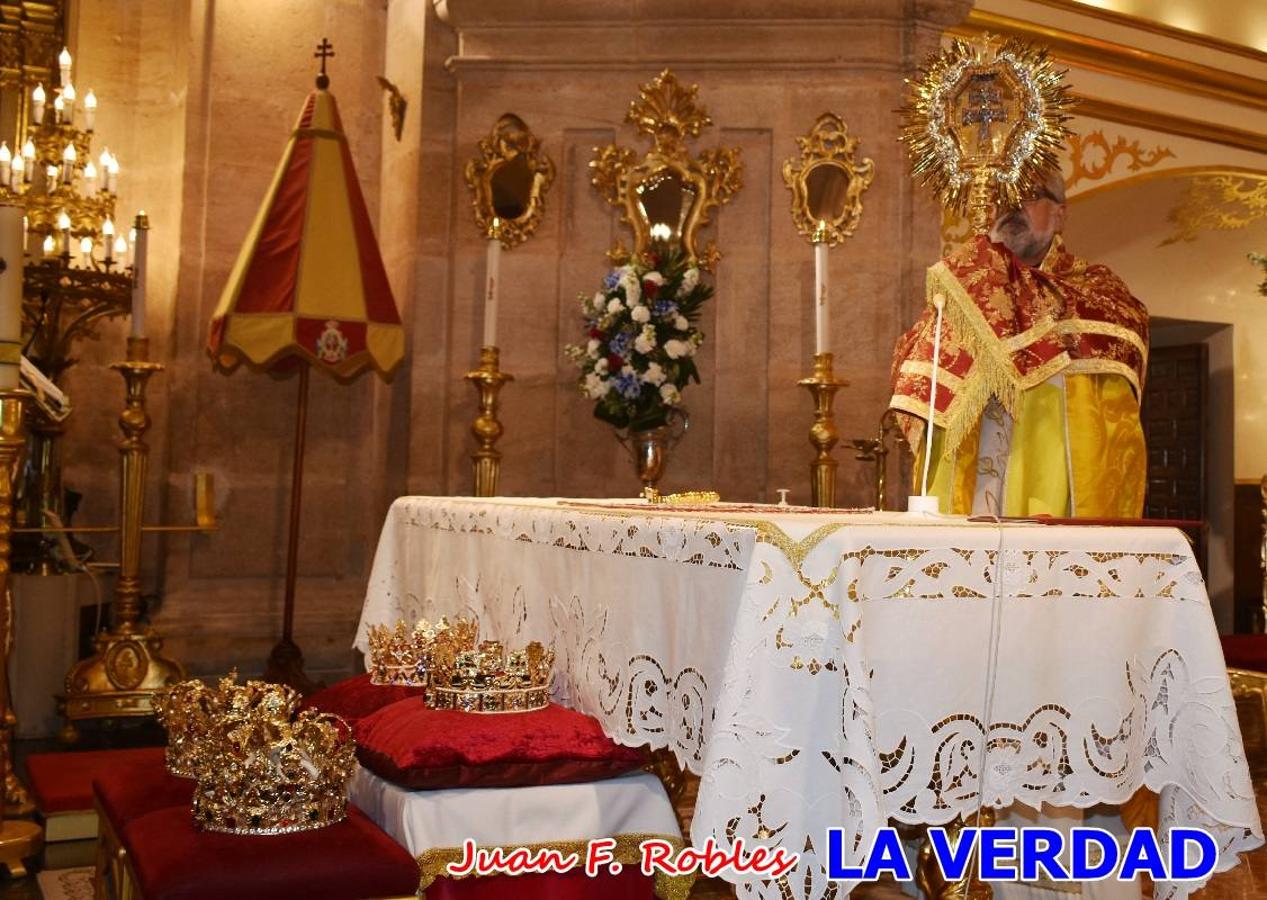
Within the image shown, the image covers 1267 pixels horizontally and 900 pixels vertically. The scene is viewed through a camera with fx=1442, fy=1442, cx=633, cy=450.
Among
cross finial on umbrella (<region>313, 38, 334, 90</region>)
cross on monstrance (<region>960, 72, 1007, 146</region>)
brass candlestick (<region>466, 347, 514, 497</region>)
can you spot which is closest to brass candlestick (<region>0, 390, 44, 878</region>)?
brass candlestick (<region>466, 347, 514, 497</region>)

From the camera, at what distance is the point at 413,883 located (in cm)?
273

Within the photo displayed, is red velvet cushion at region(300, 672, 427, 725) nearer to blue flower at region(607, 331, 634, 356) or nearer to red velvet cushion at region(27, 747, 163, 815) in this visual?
red velvet cushion at region(27, 747, 163, 815)

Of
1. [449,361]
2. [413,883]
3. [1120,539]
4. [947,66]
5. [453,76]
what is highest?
[453,76]

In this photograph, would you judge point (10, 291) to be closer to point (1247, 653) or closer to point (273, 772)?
point (273, 772)

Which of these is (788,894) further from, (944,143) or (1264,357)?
(1264,357)

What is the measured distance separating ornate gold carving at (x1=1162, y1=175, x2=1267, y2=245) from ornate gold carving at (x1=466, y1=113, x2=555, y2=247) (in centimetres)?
503

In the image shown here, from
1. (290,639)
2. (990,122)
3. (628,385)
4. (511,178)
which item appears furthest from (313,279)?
(990,122)

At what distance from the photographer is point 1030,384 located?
3637 millimetres

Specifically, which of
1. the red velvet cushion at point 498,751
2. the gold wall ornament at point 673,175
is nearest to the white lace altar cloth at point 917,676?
the red velvet cushion at point 498,751

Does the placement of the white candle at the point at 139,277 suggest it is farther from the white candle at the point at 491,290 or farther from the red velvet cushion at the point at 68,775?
the red velvet cushion at the point at 68,775

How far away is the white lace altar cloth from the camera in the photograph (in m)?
2.54

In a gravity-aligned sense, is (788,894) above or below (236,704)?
below

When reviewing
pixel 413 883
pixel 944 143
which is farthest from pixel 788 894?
pixel 944 143

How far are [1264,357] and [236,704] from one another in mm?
10848
